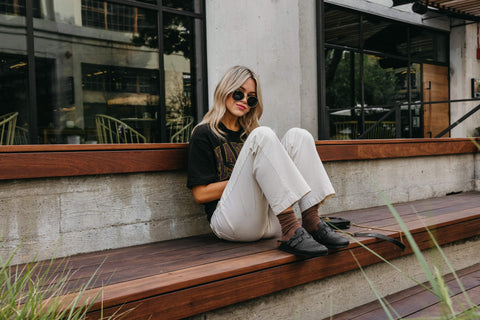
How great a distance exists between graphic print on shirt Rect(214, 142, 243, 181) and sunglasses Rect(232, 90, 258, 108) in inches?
11.0

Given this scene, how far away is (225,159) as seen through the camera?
8.04 feet

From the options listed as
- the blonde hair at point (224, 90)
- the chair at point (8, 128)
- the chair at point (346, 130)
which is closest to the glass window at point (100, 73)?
the chair at point (8, 128)

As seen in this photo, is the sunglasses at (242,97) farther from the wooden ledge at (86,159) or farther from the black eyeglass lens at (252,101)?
the wooden ledge at (86,159)

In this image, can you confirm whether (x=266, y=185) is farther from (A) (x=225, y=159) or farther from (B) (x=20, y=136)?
(B) (x=20, y=136)

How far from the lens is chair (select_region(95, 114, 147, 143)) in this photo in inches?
227

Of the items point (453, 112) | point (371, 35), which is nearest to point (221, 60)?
point (371, 35)

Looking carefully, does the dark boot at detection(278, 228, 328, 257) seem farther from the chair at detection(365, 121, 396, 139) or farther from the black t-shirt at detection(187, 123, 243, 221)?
the chair at detection(365, 121, 396, 139)

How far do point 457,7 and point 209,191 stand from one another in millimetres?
8202

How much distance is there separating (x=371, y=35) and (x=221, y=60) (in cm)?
531

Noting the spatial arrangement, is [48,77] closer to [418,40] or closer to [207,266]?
[207,266]

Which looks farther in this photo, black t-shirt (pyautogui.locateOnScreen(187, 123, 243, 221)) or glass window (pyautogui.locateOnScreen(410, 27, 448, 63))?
glass window (pyautogui.locateOnScreen(410, 27, 448, 63))

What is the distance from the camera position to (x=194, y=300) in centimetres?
165

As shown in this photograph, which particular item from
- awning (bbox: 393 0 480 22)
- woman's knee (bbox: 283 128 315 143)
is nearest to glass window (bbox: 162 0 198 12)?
woman's knee (bbox: 283 128 315 143)

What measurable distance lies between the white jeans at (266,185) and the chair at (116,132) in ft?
12.4
